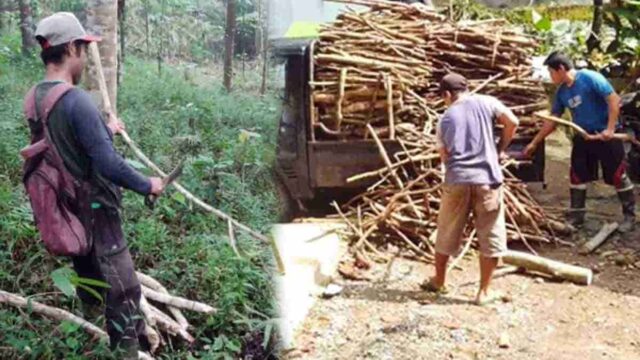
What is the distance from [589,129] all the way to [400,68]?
989mm

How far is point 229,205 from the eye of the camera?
305 centimetres

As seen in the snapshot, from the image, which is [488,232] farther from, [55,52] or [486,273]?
[55,52]

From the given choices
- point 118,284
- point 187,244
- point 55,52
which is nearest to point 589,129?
point 187,244

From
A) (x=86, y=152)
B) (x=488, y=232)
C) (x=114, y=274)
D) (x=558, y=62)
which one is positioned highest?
(x=558, y=62)

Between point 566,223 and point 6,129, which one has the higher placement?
point 6,129

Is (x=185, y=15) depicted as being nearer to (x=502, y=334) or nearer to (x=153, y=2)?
(x=153, y=2)

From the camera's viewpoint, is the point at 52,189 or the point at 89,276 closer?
the point at 52,189

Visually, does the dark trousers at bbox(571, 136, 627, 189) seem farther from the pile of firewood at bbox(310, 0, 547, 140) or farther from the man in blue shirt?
the pile of firewood at bbox(310, 0, 547, 140)

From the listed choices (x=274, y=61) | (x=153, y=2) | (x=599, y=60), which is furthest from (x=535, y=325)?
(x=153, y=2)

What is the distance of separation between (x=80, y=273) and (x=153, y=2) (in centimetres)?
666

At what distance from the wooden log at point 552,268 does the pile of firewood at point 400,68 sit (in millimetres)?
843

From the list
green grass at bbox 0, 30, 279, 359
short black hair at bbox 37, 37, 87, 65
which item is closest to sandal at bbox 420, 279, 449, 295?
green grass at bbox 0, 30, 279, 359

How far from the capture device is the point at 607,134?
144 inches

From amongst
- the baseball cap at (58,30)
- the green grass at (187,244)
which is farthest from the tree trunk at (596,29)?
the baseball cap at (58,30)
